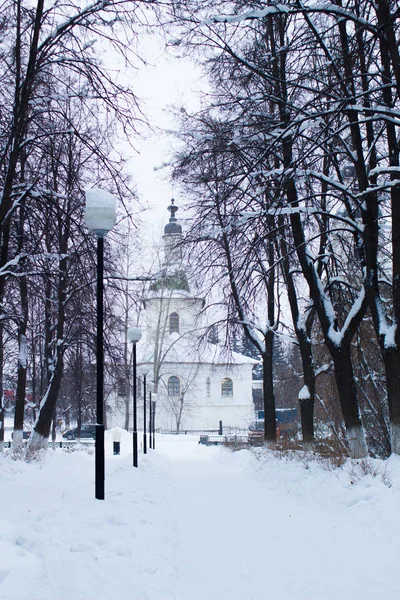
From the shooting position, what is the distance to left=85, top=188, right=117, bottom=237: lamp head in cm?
827

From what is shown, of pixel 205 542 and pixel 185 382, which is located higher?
pixel 185 382

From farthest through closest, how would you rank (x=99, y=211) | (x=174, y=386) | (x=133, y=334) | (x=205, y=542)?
(x=174, y=386) → (x=133, y=334) → (x=99, y=211) → (x=205, y=542)

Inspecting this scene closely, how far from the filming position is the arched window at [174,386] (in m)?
57.2

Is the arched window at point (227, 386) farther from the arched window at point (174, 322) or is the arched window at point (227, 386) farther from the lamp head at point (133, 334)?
the lamp head at point (133, 334)

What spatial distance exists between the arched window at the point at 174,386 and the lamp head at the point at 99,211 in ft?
163

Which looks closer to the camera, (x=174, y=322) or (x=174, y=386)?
(x=174, y=322)

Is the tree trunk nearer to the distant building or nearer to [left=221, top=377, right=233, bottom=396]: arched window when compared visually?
the distant building

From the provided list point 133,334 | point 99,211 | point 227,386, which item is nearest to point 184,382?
point 227,386

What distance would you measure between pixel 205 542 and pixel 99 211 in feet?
15.0

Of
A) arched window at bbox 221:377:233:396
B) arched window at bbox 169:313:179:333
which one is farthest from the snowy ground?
arched window at bbox 221:377:233:396

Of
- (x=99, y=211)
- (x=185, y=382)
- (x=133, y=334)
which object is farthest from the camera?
(x=185, y=382)

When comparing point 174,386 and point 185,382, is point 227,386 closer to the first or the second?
point 185,382

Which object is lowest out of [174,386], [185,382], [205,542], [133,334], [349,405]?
[205,542]

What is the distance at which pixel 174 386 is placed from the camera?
57.9 metres
